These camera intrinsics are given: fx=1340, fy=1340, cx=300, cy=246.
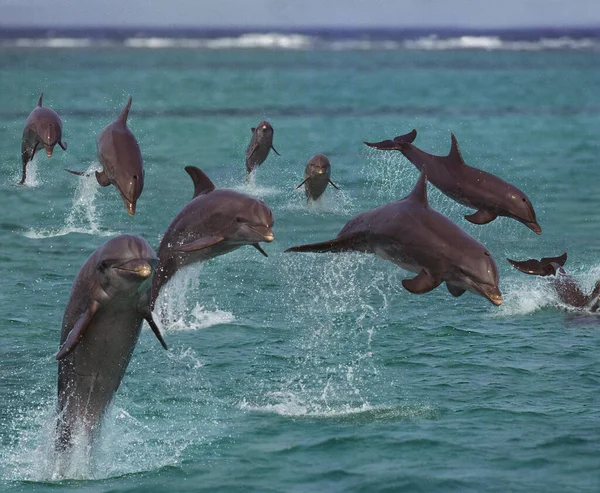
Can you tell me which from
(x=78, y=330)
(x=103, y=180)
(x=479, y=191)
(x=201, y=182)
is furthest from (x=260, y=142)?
(x=78, y=330)

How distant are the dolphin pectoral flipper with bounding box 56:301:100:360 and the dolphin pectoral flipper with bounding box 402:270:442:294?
11.1 ft

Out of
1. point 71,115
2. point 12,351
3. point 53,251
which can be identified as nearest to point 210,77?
point 71,115

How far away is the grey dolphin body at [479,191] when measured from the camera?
55.0 feet

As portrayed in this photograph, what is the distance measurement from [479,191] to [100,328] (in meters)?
6.31

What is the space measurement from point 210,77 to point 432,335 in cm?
9602

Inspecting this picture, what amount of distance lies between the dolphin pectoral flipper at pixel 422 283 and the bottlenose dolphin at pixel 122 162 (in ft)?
13.8

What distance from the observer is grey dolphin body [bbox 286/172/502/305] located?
13.5 metres

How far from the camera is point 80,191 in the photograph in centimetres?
3095

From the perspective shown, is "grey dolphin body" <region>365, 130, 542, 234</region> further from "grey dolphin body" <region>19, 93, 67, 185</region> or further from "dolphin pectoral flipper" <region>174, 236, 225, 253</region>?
"grey dolphin body" <region>19, 93, 67, 185</region>

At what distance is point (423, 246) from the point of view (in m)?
14.1

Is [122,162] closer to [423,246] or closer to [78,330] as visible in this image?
[423,246]

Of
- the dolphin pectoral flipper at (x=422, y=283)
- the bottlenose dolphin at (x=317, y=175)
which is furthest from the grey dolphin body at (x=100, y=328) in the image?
the bottlenose dolphin at (x=317, y=175)

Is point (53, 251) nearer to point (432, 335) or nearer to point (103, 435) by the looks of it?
point (432, 335)

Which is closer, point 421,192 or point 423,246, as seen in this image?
point 423,246
